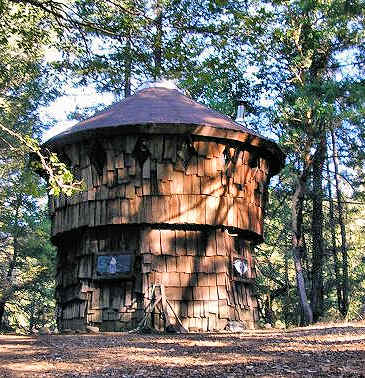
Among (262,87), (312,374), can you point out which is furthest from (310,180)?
(312,374)

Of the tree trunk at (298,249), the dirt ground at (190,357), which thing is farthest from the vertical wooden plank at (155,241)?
the tree trunk at (298,249)

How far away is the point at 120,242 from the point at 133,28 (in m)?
6.16

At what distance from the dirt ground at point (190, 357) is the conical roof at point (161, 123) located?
16.8 ft

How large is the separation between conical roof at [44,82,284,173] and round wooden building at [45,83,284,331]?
3cm

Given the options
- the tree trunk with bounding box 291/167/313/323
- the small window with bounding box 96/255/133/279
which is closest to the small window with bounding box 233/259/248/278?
the small window with bounding box 96/255/133/279

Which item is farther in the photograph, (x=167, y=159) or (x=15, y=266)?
(x=15, y=266)

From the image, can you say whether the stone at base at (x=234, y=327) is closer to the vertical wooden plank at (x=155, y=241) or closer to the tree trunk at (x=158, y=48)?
the vertical wooden plank at (x=155, y=241)

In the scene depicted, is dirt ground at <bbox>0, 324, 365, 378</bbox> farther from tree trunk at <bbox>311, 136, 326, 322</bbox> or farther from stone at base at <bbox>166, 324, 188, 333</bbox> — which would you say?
tree trunk at <bbox>311, 136, 326, 322</bbox>

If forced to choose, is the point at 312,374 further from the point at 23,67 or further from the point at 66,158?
the point at 23,67

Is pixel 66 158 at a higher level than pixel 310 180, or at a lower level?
lower

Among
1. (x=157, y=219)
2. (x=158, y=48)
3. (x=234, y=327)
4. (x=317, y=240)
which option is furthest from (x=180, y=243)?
(x=317, y=240)

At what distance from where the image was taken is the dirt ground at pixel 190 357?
6031mm

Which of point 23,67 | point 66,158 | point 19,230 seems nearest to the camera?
point 66,158

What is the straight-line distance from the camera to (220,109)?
22.9 meters
